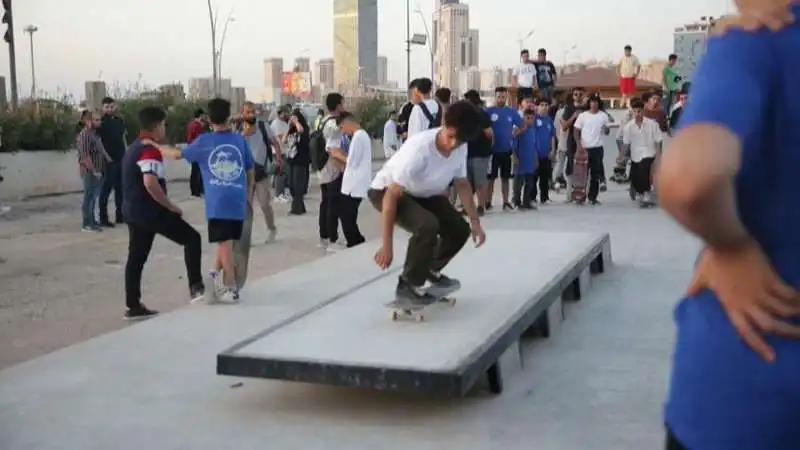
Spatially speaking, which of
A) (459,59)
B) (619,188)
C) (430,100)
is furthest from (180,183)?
(459,59)

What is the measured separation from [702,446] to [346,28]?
273 ft

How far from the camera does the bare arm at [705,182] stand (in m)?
1.56

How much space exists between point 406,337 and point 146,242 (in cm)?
331

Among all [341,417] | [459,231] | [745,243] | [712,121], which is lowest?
[341,417]

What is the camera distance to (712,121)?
158 cm

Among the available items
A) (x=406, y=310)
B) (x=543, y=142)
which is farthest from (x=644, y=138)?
(x=406, y=310)

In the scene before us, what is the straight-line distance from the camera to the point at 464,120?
5.49 metres

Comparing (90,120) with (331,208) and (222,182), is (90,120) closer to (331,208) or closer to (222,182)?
(331,208)

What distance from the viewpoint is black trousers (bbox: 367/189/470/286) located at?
5.69 m

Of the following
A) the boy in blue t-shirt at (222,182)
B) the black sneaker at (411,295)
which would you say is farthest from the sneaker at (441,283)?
the boy in blue t-shirt at (222,182)

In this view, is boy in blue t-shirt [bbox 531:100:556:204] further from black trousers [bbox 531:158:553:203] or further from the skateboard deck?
the skateboard deck

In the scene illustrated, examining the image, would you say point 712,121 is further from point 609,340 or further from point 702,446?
point 609,340

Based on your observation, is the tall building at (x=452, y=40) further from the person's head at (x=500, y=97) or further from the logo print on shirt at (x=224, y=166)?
the logo print on shirt at (x=224, y=166)

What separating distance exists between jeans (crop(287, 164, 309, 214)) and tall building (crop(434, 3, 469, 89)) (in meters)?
37.9
